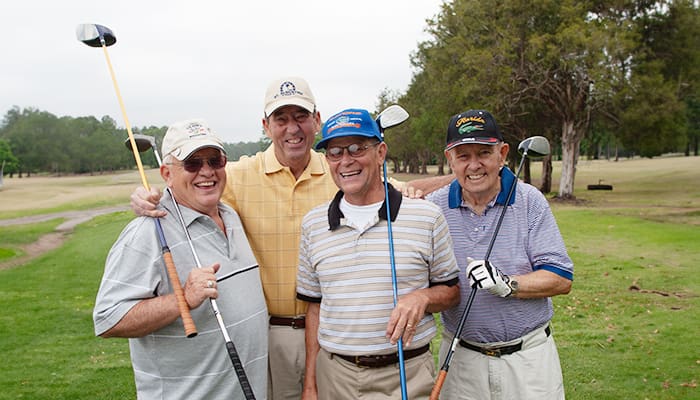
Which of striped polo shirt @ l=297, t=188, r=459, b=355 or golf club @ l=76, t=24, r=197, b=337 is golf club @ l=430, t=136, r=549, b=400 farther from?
golf club @ l=76, t=24, r=197, b=337

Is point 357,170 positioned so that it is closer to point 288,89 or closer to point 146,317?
point 288,89

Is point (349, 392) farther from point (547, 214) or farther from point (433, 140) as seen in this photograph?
point (433, 140)

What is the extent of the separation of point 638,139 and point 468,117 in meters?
32.7

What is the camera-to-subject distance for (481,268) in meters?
3.12

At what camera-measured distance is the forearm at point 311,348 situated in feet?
11.2

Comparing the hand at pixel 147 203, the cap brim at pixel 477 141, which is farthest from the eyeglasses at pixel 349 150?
the hand at pixel 147 203

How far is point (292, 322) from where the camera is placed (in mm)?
3814

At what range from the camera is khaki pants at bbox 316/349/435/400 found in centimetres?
307

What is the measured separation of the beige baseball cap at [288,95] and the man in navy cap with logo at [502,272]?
3.19 ft

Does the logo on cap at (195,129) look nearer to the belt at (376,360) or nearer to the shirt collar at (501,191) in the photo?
the belt at (376,360)

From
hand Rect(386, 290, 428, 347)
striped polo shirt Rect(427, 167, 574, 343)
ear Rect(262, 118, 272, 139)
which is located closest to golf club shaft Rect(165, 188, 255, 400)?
hand Rect(386, 290, 428, 347)

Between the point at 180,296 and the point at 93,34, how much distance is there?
6.81 feet

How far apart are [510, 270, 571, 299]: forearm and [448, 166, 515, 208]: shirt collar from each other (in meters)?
0.47

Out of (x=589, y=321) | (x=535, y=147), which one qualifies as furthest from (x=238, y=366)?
(x=589, y=321)
